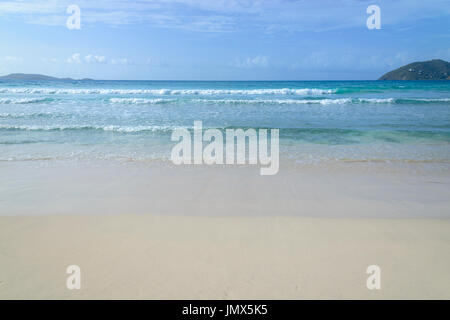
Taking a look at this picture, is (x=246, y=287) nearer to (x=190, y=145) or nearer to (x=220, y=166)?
(x=220, y=166)

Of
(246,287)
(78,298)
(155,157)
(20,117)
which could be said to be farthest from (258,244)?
(20,117)

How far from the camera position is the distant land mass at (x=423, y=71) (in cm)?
6569

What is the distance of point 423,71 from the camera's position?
66.4m

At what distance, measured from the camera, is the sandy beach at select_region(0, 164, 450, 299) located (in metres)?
2.52

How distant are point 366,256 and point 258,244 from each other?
3.37ft

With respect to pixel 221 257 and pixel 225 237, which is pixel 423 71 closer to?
pixel 225 237

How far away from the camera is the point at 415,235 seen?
11.0 feet

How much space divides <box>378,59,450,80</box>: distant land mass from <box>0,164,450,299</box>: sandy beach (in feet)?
237

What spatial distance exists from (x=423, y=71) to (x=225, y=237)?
259 ft

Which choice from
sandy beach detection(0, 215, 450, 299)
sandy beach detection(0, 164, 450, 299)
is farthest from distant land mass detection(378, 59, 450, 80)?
sandy beach detection(0, 215, 450, 299)

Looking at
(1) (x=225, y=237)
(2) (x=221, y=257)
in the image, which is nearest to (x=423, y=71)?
(1) (x=225, y=237)

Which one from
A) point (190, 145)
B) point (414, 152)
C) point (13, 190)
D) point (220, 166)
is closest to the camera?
point (13, 190)

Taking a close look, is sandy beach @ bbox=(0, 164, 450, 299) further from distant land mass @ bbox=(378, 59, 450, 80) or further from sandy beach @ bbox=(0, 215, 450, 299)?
distant land mass @ bbox=(378, 59, 450, 80)

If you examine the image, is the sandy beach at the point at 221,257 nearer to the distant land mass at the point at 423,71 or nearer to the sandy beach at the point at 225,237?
the sandy beach at the point at 225,237
